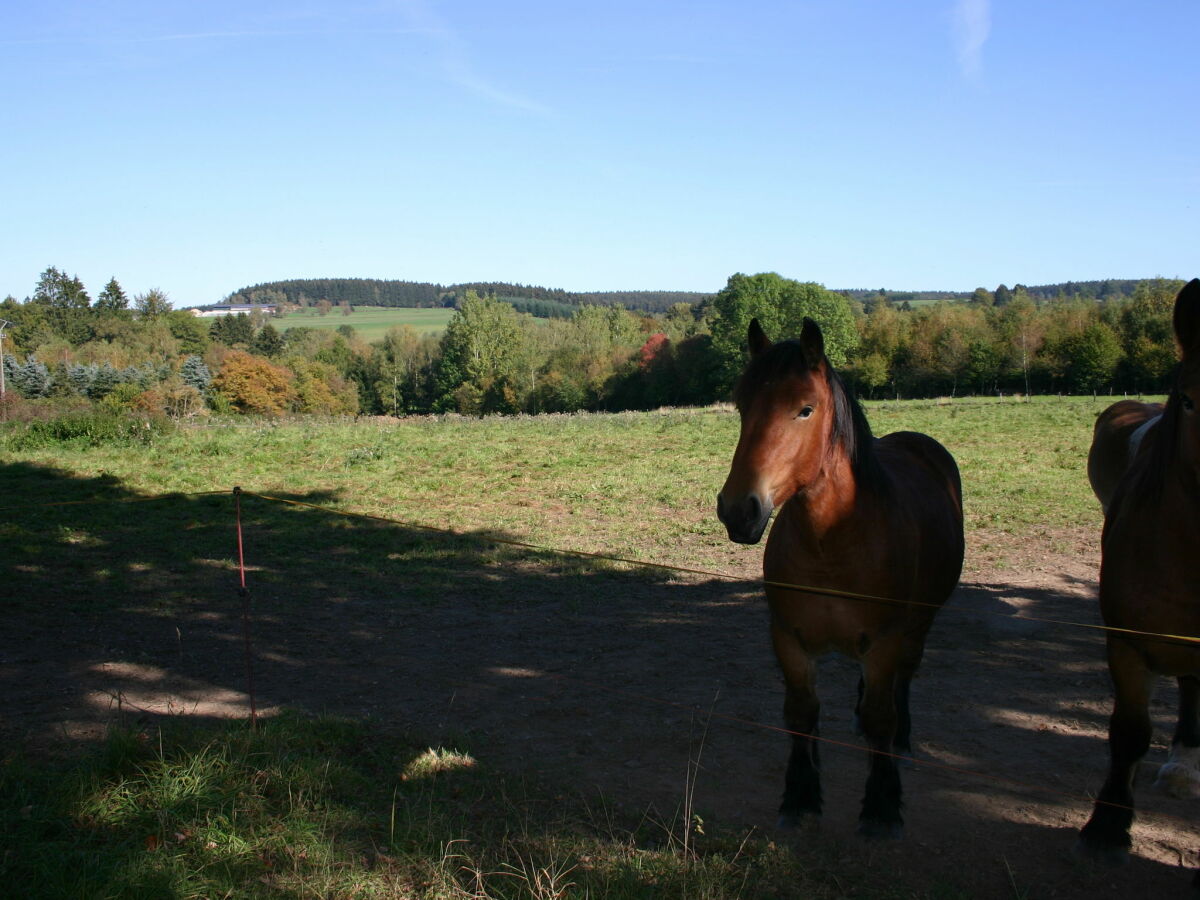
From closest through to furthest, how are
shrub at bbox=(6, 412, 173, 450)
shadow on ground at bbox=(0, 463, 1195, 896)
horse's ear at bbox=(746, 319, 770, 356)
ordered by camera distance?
horse's ear at bbox=(746, 319, 770, 356)
shadow on ground at bbox=(0, 463, 1195, 896)
shrub at bbox=(6, 412, 173, 450)

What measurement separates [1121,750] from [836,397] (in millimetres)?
1856

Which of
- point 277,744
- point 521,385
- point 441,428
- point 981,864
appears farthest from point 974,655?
point 521,385

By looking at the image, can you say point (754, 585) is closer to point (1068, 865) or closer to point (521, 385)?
point (1068, 865)

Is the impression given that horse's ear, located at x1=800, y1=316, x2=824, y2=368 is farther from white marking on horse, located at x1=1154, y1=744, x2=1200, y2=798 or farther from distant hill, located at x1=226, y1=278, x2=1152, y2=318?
distant hill, located at x1=226, y1=278, x2=1152, y2=318

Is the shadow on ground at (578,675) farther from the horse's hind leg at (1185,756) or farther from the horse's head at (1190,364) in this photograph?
the horse's head at (1190,364)

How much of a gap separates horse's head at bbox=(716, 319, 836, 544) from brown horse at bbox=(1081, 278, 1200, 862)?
1.22 m

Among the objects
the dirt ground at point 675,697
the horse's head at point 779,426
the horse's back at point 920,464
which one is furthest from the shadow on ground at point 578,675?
the horse's head at point 779,426

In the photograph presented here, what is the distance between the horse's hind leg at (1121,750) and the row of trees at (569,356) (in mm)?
28753

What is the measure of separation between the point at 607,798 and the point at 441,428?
20651 millimetres

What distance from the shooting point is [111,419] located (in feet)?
58.5

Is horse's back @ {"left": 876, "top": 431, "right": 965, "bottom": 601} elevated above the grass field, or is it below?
above

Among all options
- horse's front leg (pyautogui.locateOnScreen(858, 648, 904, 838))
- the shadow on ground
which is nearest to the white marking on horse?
the shadow on ground

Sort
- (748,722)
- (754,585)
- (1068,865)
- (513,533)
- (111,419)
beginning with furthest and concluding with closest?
(111,419) < (513,533) < (754,585) < (748,722) < (1068,865)

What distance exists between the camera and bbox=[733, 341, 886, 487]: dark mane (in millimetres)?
3279
